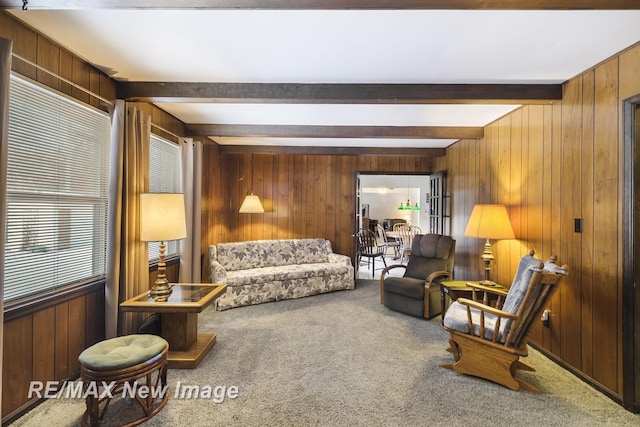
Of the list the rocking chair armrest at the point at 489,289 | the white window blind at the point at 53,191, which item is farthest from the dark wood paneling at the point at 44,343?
the rocking chair armrest at the point at 489,289

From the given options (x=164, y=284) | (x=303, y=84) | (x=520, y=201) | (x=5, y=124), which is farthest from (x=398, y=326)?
(x=5, y=124)

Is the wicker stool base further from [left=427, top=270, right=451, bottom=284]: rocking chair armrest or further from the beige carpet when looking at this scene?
[left=427, top=270, right=451, bottom=284]: rocking chair armrest

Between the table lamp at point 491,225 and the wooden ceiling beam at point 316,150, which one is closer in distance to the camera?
the table lamp at point 491,225

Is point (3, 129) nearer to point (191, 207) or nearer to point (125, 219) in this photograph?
point (125, 219)

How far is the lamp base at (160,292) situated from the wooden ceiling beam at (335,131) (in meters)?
2.25

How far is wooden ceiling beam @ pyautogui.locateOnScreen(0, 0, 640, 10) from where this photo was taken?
1.48 metres

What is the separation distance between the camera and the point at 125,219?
2643mm

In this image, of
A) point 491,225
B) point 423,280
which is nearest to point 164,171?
point 423,280

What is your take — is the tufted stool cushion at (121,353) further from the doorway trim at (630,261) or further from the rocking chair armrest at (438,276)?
the doorway trim at (630,261)

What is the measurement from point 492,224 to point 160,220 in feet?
10.5

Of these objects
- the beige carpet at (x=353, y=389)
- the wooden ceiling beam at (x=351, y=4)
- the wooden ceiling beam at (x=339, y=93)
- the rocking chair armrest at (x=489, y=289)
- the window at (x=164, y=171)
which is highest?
the wooden ceiling beam at (x=339, y=93)

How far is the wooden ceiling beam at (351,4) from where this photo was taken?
148 cm

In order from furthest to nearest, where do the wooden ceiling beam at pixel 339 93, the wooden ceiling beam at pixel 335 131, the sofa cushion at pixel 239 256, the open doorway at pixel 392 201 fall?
the open doorway at pixel 392 201 < the sofa cushion at pixel 239 256 < the wooden ceiling beam at pixel 335 131 < the wooden ceiling beam at pixel 339 93

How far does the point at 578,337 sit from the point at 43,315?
157 inches
